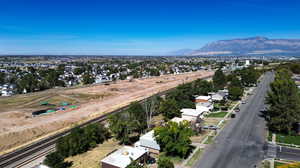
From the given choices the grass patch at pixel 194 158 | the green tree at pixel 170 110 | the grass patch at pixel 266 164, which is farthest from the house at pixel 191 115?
the grass patch at pixel 266 164

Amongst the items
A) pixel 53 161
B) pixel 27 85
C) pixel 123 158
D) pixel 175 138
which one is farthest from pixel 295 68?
pixel 27 85

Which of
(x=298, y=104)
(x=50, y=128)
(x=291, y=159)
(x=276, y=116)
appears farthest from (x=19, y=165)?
(x=298, y=104)

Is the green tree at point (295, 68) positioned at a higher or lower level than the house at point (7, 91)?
higher

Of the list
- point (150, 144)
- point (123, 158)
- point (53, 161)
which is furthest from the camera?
point (150, 144)

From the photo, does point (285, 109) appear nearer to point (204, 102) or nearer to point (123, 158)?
point (204, 102)

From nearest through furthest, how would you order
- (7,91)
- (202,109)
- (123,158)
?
(123,158), (202,109), (7,91)

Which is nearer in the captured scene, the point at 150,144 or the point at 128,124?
the point at 150,144

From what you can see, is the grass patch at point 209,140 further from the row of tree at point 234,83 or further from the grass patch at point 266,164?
the row of tree at point 234,83

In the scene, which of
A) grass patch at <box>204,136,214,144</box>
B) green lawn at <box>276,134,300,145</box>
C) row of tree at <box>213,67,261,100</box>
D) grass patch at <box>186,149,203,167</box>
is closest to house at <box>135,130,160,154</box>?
grass patch at <box>186,149,203,167</box>
